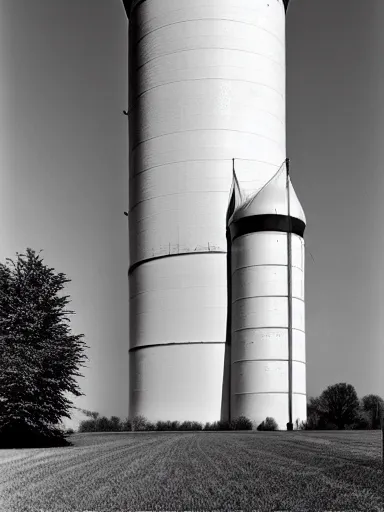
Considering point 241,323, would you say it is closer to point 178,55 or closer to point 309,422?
point 309,422

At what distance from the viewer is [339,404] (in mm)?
58750

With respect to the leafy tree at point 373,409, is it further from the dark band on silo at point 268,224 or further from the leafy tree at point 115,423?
the leafy tree at point 115,423

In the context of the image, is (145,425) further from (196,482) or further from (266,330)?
(196,482)

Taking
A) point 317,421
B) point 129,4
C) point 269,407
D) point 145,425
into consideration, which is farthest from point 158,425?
point 129,4

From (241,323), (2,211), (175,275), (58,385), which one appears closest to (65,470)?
(2,211)

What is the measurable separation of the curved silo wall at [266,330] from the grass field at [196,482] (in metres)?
26.6

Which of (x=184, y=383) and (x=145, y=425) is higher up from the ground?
(x=184, y=383)

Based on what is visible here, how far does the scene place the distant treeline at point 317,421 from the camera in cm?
5088

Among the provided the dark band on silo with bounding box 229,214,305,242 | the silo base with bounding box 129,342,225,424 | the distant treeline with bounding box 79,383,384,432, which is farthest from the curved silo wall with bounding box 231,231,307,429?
the silo base with bounding box 129,342,225,424

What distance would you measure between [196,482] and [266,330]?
115 ft

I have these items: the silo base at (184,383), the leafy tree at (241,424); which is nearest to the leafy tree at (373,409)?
the leafy tree at (241,424)

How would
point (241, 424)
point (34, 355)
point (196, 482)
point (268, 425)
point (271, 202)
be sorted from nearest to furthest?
point (196, 482) < point (34, 355) < point (268, 425) < point (241, 424) < point (271, 202)

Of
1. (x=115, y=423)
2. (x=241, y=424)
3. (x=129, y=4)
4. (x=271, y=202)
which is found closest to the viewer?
(x=241, y=424)

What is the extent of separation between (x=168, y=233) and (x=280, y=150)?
396 inches
